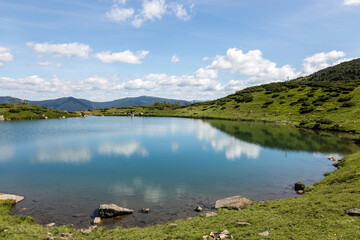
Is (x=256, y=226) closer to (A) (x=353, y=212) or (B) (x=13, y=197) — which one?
(A) (x=353, y=212)

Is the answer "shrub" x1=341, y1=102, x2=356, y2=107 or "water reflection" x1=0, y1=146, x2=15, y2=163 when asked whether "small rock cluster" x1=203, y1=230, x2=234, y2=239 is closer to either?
"water reflection" x1=0, y1=146, x2=15, y2=163

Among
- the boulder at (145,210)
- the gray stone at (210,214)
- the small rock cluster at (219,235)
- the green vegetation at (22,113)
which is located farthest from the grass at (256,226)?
the green vegetation at (22,113)

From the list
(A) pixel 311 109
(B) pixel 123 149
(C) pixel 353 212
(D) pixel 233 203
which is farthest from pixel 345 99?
(D) pixel 233 203

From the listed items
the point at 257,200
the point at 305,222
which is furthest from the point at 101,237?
the point at 257,200

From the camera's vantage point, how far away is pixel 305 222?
19234 millimetres

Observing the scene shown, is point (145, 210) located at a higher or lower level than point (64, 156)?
lower

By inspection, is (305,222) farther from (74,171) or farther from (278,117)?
(278,117)

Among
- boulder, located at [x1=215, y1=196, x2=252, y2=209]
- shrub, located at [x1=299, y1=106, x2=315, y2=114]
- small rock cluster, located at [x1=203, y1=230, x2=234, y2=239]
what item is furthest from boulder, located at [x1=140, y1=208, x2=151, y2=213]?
shrub, located at [x1=299, y1=106, x2=315, y2=114]

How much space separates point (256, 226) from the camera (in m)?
19.1

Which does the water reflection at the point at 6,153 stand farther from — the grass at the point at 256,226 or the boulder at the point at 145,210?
the boulder at the point at 145,210

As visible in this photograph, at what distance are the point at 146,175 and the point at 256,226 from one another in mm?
26758

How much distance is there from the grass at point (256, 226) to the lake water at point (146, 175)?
Result: 9.56 ft

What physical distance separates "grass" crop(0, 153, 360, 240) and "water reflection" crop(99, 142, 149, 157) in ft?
114

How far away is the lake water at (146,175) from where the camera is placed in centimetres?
2875
